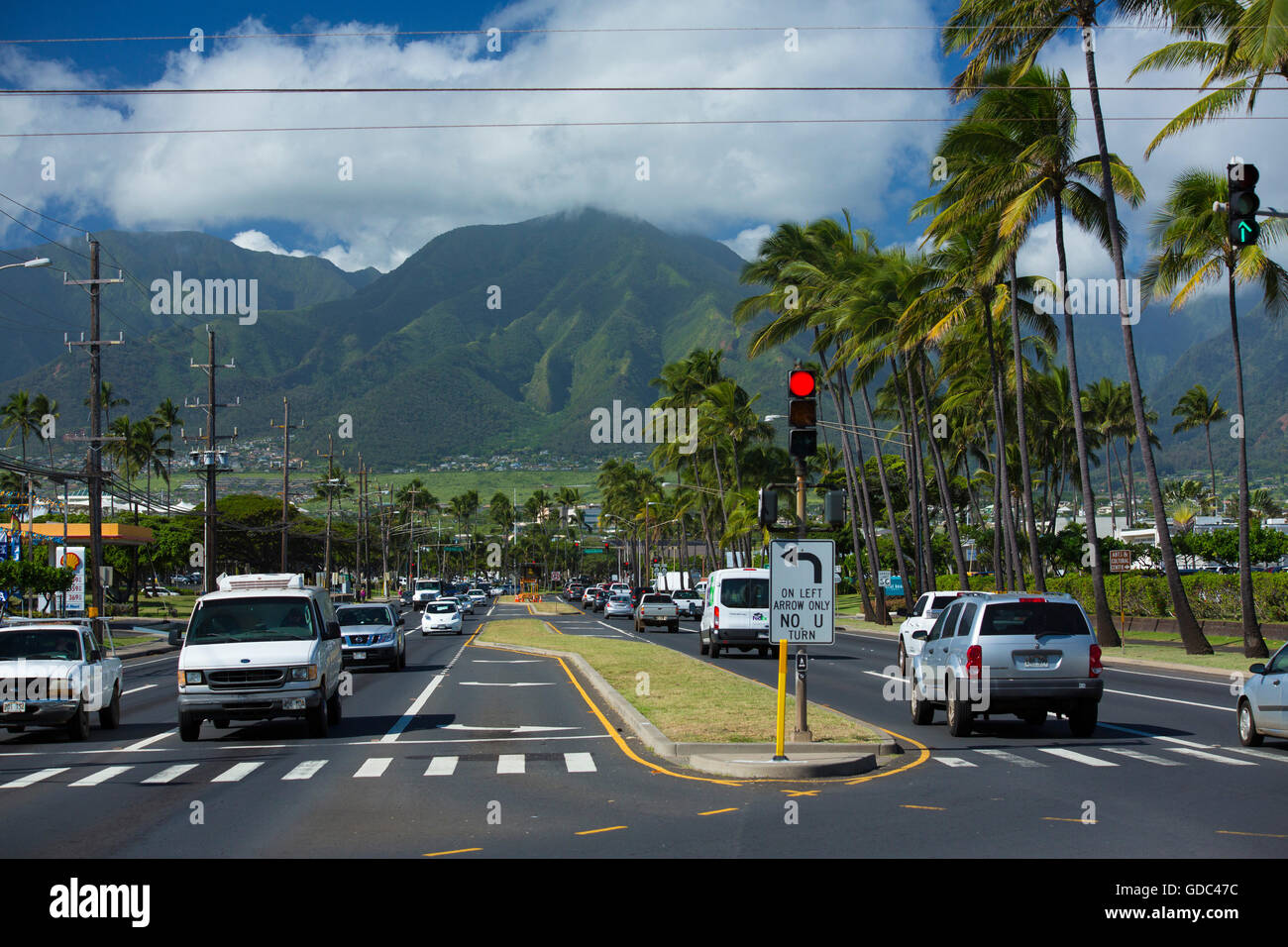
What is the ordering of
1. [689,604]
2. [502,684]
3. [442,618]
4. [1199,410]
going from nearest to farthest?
[502,684], [442,618], [689,604], [1199,410]

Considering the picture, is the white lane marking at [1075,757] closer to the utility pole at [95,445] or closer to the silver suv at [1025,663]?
the silver suv at [1025,663]

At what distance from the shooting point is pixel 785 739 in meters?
15.1

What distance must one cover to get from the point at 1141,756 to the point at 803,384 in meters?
5.87

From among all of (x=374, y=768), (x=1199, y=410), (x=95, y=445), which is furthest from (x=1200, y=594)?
(x=1199, y=410)

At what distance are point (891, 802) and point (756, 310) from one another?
4965 centimetres

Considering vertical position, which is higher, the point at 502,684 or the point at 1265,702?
the point at 1265,702

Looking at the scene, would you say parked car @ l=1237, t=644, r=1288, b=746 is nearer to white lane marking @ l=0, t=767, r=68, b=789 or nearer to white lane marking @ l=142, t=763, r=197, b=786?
white lane marking @ l=142, t=763, r=197, b=786

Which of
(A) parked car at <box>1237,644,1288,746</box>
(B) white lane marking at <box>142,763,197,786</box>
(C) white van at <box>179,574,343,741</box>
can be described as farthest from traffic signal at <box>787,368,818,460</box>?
(B) white lane marking at <box>142,763,197,786</box>

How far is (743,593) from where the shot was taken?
34.6 meters

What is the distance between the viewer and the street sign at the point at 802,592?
14.4 meters

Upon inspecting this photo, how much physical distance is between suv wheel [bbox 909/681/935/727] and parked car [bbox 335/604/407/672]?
16.1 m

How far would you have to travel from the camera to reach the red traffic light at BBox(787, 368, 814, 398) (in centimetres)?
1471

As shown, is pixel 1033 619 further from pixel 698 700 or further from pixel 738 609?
pixel 738 609
